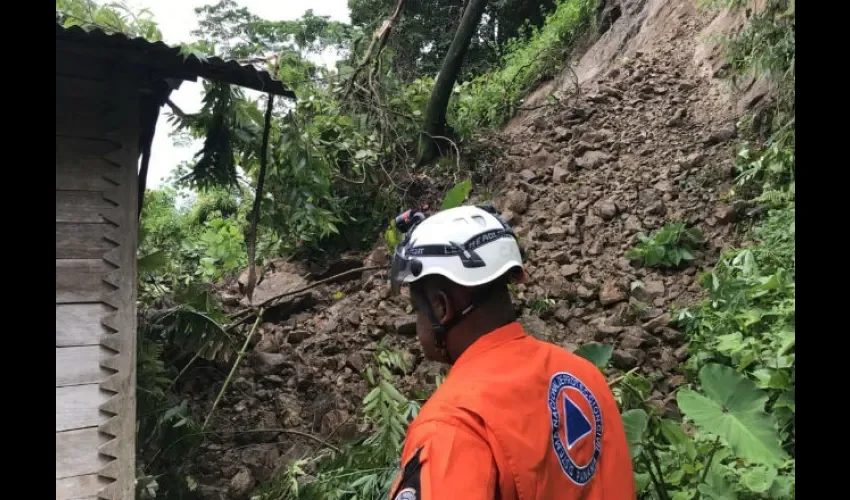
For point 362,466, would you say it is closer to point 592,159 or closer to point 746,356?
point 746,356

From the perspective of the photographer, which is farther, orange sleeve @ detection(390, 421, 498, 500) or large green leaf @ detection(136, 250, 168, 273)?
large green leaf @ detection(136, 250, 168, 273)

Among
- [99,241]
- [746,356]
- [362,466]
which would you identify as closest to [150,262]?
[99,241]

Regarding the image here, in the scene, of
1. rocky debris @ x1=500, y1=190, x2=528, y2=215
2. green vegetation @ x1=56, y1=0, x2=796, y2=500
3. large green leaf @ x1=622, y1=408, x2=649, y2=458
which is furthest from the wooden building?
rocky debris @ x1=500, y1=190, x2=528, y2=215

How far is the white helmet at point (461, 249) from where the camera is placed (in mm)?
1613

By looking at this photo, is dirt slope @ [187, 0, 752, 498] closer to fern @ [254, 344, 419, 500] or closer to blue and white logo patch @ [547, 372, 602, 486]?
fern @ [254, 344, 419, 500]

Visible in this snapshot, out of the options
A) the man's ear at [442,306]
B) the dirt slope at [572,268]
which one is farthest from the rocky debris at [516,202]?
the man's ear at [442,306]

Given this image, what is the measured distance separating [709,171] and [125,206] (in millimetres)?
5459

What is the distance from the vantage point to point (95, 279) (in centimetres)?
328

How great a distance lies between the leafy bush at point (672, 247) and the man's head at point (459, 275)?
4.06 meters

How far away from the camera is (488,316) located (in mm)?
1634

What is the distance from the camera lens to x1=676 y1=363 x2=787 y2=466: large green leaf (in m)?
2.21

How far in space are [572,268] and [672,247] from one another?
94 cm
